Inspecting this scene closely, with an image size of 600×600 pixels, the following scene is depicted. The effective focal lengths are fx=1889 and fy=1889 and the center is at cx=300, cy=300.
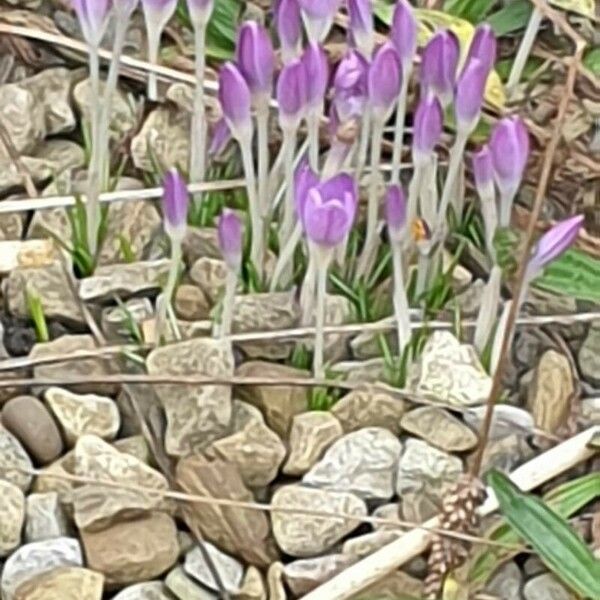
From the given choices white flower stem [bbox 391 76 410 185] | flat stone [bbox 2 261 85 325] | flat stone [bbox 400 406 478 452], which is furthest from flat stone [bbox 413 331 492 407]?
flat stone [bbox 2 261 85 325]

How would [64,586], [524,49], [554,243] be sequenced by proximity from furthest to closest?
1. [524,49]
2. [554,243]
3. [64,586]

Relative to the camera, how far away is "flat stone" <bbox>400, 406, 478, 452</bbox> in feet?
3.91

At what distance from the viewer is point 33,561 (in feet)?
3.62

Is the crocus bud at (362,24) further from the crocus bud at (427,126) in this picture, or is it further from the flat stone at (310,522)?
the flat stone at (310,522)

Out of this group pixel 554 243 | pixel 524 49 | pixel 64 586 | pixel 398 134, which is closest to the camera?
pixel 64 586

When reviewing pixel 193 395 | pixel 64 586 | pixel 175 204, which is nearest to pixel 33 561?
pixel 64 586

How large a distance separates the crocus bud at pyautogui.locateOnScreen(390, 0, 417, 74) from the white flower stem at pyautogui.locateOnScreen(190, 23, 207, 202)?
0.13m

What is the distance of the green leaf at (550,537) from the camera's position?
110 centimetres

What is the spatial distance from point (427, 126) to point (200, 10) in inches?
7.1

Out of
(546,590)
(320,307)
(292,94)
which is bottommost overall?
(546,590)

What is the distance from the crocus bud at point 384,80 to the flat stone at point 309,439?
0.21m

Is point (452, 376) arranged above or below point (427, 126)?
below

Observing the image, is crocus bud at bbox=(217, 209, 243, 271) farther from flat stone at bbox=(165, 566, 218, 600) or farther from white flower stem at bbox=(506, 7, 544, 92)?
white flower stem at bbox=(506, 7, 544, 92)

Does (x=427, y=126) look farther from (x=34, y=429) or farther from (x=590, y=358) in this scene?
(x=34, y=429)
